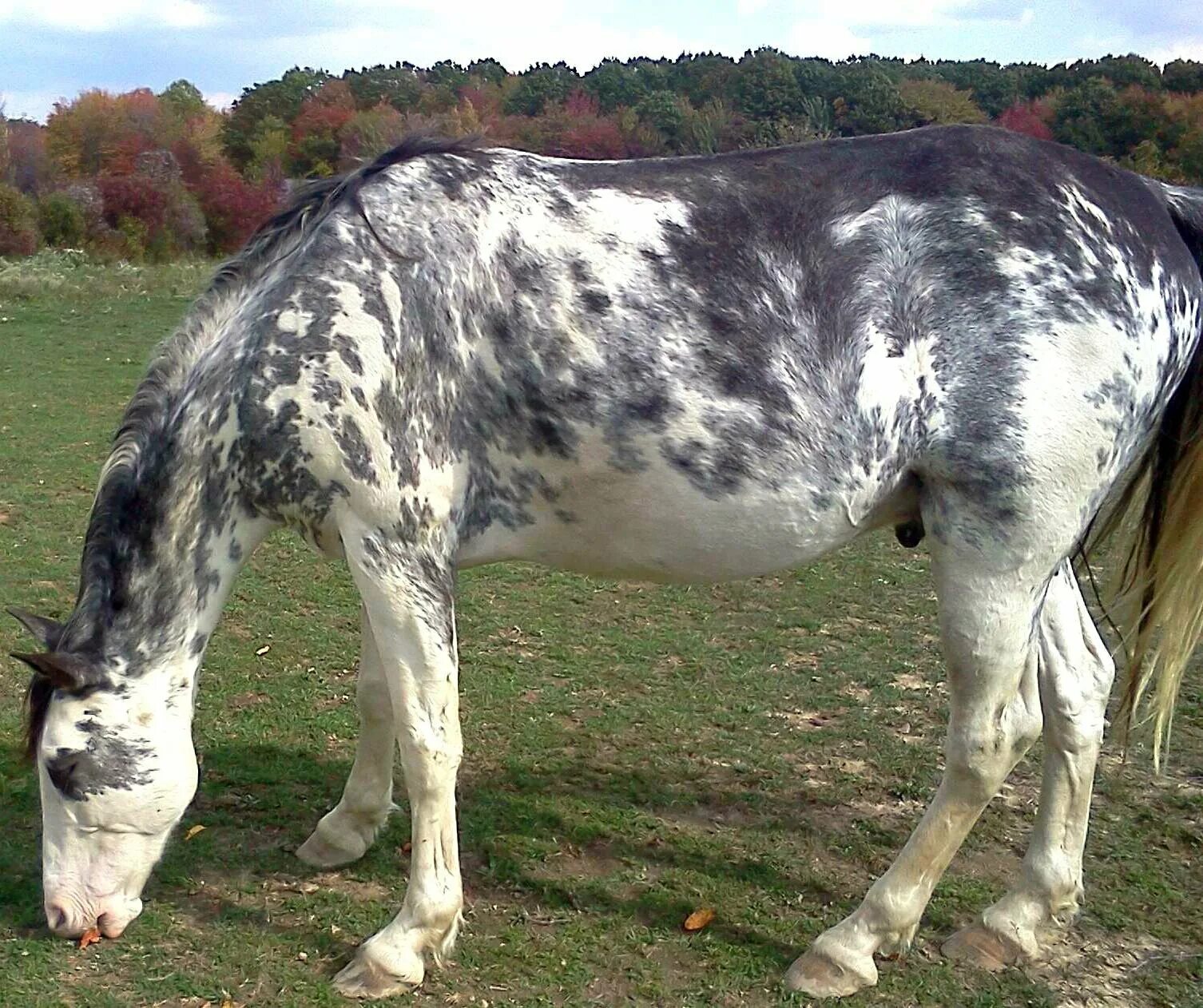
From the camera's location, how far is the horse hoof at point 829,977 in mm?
2986

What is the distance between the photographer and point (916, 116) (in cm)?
1975

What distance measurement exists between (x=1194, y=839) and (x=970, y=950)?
1.08 m

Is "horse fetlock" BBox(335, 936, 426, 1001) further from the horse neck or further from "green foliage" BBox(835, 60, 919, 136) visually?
"green foliage" BBox(835, 60, 919, 136)

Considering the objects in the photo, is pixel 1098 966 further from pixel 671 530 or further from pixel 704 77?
pixel 704 77

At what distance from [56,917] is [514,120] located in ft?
→ 61.8

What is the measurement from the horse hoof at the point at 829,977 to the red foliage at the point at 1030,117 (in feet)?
63.8

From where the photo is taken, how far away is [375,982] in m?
2.93

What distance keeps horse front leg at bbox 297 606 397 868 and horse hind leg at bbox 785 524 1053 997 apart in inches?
52.3

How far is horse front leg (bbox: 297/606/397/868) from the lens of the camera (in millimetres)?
3521

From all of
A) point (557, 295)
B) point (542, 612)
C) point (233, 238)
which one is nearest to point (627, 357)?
point (557, 295)

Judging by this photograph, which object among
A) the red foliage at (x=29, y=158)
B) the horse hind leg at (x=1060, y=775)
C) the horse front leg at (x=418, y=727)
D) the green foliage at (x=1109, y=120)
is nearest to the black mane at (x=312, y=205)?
the horse front leg at (x=418, y=727)

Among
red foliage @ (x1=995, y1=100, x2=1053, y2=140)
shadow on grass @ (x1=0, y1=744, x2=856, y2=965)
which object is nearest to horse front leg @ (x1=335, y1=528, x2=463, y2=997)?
shadow on grass @ (x1=0, y1=744, x2=856, y2=965)

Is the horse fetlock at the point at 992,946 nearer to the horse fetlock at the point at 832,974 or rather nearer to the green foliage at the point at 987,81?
the horse fetlock at the point at 832,974

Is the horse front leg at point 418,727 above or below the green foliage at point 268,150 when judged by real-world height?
below
